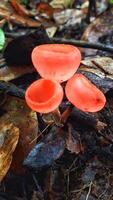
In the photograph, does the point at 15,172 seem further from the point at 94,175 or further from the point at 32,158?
the point at 94,175

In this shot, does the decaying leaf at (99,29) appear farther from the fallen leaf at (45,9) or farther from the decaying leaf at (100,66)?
the decaying leaf at (100,66)

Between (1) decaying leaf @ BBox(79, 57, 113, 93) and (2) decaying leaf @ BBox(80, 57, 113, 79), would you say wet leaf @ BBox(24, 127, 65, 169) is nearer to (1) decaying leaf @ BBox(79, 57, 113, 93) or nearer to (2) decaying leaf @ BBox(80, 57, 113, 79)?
(1) decaying leaf @ BBox(79, 57, 113, 93)

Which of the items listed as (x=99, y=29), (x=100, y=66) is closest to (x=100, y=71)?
(x=100, y=66)

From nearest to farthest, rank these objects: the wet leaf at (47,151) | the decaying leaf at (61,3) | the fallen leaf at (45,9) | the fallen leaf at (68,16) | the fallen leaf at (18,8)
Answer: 1. the wet leaf at (47,151)
2. the fallen leaf at (18,8)
3. the fallen leaf at (68,16)
4. the fallen leaf at (45,9)
5. the decaying leaf at (61,3)

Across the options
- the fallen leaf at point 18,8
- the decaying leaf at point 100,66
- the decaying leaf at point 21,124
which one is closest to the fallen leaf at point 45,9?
the fallen leaf at point 18,8

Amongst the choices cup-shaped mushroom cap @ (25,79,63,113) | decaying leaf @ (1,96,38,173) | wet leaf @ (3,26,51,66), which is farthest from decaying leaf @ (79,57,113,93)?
cup-shaped mushroom cap @ (25,79,63,113)

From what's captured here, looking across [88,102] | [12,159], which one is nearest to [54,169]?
[12,159]

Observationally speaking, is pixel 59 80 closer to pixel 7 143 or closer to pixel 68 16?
pixel 7 143
